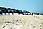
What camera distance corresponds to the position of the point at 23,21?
182cm

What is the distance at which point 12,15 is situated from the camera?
195 cm

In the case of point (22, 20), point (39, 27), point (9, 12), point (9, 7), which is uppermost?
point (9, 7)

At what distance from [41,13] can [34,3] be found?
0.32m

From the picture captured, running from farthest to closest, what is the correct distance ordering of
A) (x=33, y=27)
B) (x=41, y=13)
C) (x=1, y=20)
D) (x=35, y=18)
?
(x=41, y=13) < (x=35, y=18) < (x=1, y=20) < (x=33, y=27)

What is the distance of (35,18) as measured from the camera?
6.37ft

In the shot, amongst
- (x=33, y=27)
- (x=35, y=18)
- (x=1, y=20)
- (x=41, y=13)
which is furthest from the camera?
(x=41, y=13)

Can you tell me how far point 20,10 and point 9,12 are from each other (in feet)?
0.90

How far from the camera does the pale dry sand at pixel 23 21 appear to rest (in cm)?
168

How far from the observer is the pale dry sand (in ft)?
5.51

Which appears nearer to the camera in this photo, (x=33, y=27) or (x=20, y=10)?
(x=33, y=27)

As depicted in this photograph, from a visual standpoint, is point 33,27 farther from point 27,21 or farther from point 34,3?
point 34,3

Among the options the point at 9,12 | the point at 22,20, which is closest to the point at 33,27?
the point at 22,20

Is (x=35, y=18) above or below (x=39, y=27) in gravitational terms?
above

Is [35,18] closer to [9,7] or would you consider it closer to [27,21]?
[27,21]
